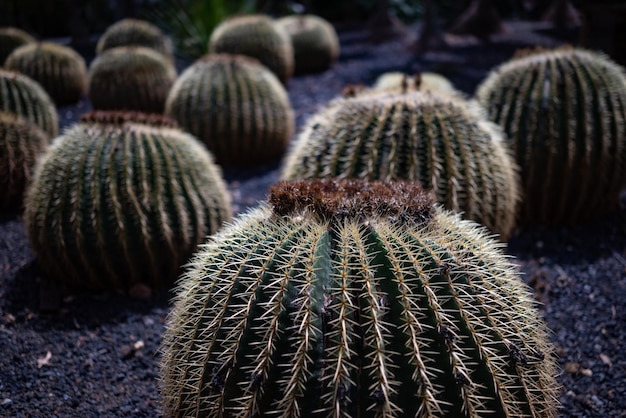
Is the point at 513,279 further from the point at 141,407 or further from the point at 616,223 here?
the point at 616,223

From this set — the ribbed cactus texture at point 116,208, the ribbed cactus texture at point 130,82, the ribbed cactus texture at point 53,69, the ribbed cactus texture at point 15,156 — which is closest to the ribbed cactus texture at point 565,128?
the ribbed cactus texture at point 116,208

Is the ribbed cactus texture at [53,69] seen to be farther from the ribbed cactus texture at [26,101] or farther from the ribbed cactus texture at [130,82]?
the ribbed cactus texture at [26,101]

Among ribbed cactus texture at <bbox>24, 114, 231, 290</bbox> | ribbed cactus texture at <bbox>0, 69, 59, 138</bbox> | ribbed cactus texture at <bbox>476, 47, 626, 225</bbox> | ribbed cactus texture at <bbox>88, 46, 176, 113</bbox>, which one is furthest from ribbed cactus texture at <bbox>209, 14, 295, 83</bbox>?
ribbed cactus texture at <bbox>24, 114, 231, 290</bbox>

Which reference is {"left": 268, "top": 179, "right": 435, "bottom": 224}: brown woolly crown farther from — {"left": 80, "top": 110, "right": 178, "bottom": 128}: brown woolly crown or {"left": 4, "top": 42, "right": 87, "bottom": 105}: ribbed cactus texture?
{"left": 4, "top": 42, "right": 87, "bottom": 105}: ribbed cactus texture

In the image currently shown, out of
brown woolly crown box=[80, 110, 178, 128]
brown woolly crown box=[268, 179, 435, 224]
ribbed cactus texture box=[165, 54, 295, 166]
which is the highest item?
brown woolly crown box=[268, 179, 435, 224]

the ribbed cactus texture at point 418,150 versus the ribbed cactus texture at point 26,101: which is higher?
the ribbed cactus texture at point 418,150

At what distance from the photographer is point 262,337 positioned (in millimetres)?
1739

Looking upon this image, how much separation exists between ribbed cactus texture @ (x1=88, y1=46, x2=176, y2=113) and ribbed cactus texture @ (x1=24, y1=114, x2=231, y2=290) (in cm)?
365

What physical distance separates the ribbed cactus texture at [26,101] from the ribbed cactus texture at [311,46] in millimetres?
5228

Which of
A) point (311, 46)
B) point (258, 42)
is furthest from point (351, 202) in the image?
point (311, 46)

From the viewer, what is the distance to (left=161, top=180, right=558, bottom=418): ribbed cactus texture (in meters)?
1.65

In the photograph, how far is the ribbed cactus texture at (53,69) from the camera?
26.3 ft

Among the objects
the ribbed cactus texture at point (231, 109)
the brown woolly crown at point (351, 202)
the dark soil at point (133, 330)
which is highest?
the brown woolly crown at point (351, 202)

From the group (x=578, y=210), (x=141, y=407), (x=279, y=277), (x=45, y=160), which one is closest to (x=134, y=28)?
(x=45, y=160)
